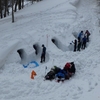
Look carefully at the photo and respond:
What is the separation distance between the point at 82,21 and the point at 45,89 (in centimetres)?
1464

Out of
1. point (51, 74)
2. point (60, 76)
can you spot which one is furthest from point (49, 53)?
point (60, 76)

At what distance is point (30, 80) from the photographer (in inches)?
625

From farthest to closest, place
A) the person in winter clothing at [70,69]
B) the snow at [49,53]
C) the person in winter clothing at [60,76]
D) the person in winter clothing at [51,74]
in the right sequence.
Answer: the person in winter clothing at [70,69] → the person in winter clothing at [51,74] → the person in winter clothing at [60,76] → the snow at [49,53]

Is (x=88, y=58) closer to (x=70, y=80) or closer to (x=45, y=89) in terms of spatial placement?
(x=70, y=80)

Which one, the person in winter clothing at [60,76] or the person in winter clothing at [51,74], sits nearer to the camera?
the person in winter clothing at [60,76]

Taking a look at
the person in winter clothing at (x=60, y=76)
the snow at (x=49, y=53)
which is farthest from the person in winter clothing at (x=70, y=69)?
the person in winter clothing at (x=60, y=76)

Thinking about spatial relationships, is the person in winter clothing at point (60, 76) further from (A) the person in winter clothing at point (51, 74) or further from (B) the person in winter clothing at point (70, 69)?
(B) the person in winter clothing at point (70, 69)

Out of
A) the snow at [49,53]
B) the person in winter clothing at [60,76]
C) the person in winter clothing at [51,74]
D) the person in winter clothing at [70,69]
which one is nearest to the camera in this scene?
the snow at [49,53]

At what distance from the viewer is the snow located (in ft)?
47.2

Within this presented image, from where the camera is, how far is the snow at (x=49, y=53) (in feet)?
47.2

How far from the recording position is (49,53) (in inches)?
796

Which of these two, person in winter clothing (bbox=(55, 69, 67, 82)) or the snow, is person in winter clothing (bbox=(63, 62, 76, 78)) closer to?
the snow

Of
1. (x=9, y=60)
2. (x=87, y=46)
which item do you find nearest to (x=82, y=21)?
(x=87, y=46)

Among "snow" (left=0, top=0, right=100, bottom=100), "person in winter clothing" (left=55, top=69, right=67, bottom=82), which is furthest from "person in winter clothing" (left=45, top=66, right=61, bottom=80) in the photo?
"snow" (left=0, top=0, right=100, bottom=100)
